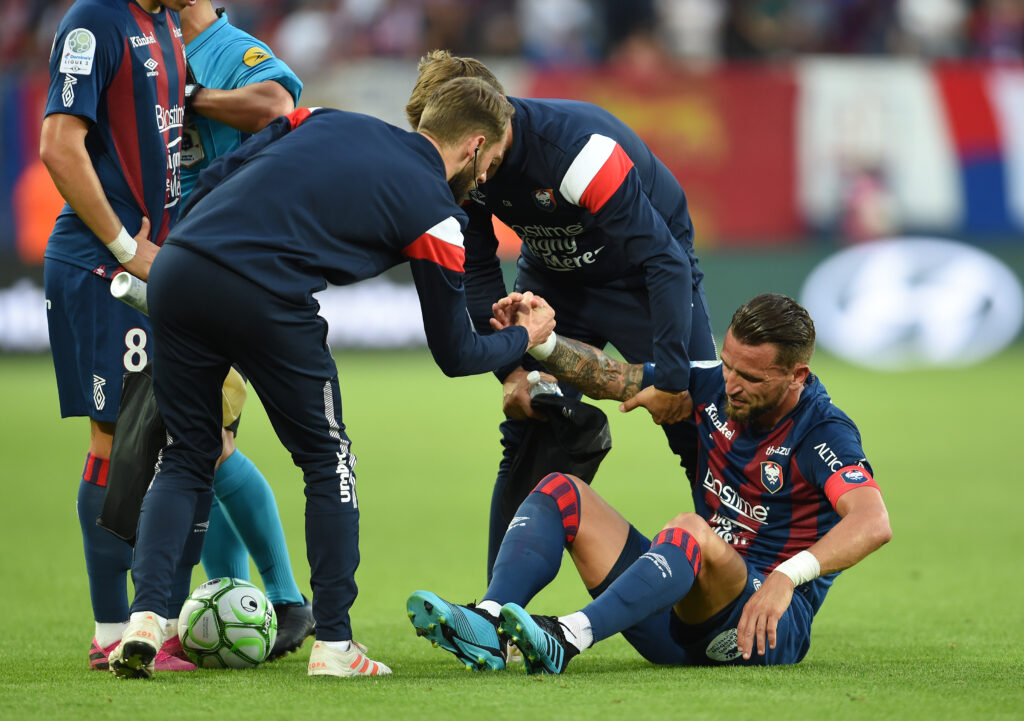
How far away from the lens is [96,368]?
4.21m

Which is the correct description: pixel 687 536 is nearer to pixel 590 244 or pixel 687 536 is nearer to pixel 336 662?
pixel 336 662

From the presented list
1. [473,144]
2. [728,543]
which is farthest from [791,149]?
[473,144]

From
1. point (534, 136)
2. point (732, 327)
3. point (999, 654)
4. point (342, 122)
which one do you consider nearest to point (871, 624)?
point (999, 654)

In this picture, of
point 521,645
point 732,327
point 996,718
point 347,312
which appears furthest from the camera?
point 347,312

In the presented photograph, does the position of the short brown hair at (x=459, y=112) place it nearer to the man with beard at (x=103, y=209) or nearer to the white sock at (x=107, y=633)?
the man with beard at (x=103, y=209)

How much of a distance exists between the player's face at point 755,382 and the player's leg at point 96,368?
1.85 metres

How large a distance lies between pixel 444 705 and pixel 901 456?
674cm

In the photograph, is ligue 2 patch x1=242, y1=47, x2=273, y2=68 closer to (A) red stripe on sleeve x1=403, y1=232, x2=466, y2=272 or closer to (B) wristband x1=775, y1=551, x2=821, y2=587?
(A) red stripe on sleeve x1=403, y1=232, x2=466, y2=272

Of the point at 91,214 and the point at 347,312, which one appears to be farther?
the point at 347,312

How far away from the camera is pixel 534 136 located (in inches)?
177

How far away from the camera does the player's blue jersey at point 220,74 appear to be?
15.3ft

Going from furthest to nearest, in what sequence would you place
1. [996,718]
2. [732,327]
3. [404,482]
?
1. [404,482]
2. [732,327]
3. [996,718]

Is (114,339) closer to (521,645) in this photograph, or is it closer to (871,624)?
(521,645)

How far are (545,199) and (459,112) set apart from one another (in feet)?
2.36
